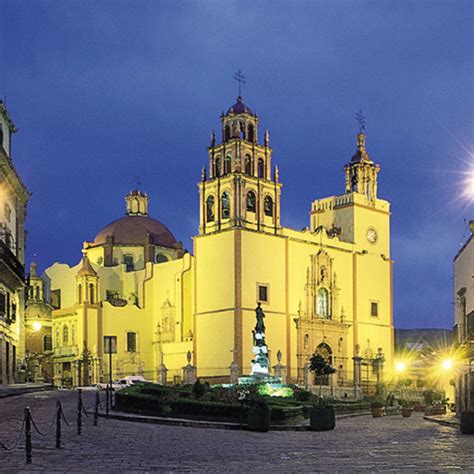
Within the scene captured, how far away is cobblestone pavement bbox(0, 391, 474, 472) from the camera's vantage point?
45.4 feet

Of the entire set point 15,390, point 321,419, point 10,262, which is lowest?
point 321,419

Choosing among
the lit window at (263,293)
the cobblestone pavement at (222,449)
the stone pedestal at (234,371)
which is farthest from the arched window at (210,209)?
the cobblestone pavement at (222,449)

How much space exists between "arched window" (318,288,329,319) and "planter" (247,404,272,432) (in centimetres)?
3561

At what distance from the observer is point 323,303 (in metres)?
60.3

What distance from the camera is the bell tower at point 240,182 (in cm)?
5634

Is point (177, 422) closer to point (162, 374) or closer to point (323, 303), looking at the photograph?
point (162, 374)

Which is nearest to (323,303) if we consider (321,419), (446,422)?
(446,422)

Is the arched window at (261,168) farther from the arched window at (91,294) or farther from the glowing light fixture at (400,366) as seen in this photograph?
the glowing light fixture at (400,366)

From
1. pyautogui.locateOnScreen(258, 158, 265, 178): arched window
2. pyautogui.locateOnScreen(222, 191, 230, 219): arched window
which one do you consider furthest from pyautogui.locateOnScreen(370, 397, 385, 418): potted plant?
pyautogui.locateOnScreen(258, 158, 265, 178): arched window

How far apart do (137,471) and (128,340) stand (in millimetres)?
50300

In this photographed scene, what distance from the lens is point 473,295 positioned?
28797 millimetres

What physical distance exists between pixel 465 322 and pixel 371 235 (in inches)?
1393

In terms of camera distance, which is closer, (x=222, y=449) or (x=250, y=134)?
(x=222, y=449)

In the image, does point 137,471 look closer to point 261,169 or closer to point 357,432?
point 357,432
